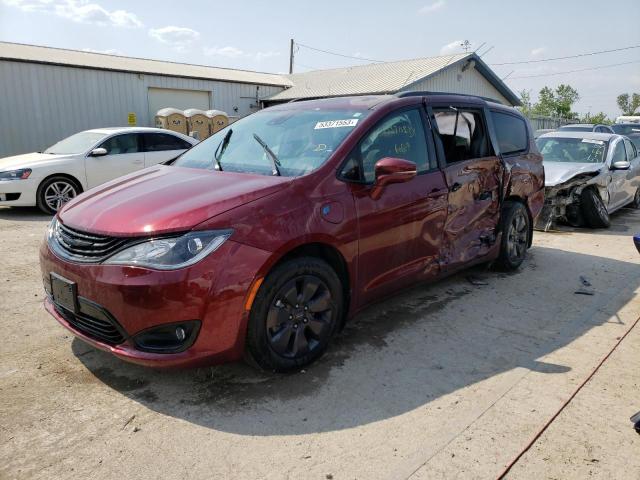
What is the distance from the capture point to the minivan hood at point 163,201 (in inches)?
109

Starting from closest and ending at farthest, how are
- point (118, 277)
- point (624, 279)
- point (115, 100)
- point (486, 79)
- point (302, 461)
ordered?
point (302, 461)
point (118, 277)
point (624, 279)
point (115, 100)
point (486, 79)

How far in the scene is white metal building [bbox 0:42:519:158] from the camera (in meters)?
15.9

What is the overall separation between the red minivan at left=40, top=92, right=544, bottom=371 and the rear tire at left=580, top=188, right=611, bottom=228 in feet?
14.0

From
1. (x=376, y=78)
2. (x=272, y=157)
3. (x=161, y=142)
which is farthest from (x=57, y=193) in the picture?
(x=376, y=78)

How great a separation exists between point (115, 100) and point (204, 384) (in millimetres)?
17141

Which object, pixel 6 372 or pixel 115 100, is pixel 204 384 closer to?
pixel 6 372

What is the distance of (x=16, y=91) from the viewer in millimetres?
15672

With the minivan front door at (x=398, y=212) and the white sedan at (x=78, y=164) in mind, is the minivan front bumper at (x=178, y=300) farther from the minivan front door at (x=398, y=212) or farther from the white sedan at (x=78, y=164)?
the white sedan at (x=78, y=164)

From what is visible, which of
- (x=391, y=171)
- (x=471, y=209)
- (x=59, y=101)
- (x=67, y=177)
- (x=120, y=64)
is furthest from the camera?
(x=120, y=64)

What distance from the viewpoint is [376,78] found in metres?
22.6

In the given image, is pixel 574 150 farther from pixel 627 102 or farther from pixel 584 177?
pixel 627 102

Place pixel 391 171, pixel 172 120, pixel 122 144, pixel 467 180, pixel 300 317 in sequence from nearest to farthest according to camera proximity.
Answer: pixel 300 317 < pixel 391 171 < pixel 467 180 < pixel 122 144 < pixel 172 120

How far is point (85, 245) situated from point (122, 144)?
7148 mm

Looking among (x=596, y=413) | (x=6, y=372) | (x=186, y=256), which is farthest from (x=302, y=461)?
(x=6, y=372)
